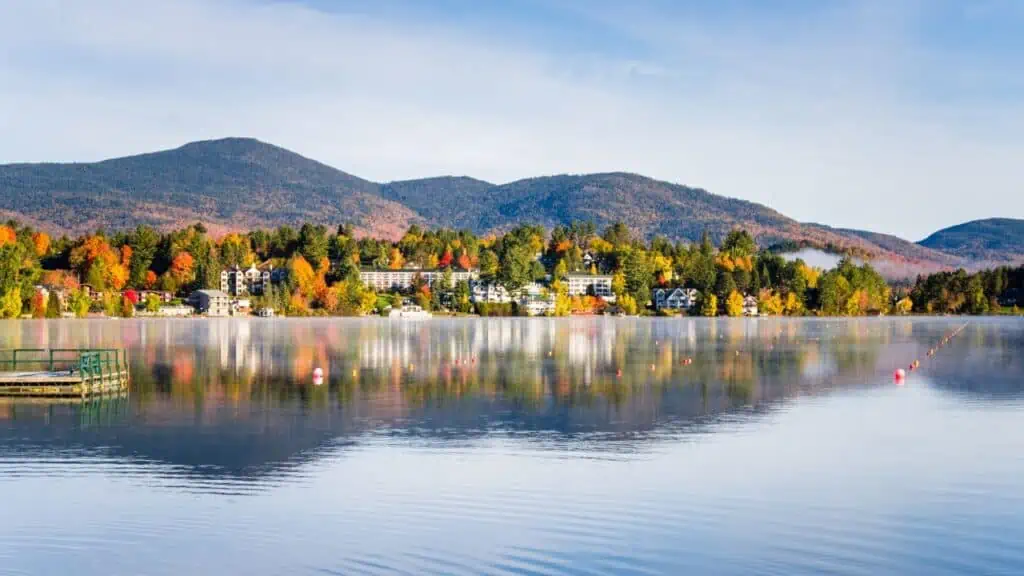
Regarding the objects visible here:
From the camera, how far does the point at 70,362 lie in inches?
2200

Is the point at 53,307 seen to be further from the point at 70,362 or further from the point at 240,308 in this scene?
the point at 70,362

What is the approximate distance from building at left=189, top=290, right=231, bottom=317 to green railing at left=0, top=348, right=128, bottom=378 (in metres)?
130

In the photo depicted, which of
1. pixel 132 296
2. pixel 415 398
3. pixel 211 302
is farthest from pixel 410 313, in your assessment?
pixel 415 398

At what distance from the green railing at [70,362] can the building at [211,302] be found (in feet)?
426

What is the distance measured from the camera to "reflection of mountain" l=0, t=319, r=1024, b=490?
2734cm

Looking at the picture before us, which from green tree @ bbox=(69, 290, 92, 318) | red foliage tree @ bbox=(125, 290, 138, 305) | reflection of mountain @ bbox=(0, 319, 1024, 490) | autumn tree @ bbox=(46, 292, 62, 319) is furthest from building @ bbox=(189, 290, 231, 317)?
reflection of mountain @ bbox=(0, 319, 1024, 490)

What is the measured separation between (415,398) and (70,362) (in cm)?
2472

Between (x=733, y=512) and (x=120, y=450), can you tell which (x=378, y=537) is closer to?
(x=733, y=512)

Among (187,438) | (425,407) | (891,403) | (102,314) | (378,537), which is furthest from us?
(102,314)

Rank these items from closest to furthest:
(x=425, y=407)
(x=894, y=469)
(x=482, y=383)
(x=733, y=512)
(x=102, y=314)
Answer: (x=733, y=512) → (x=894, y=469) → (x=425, y=407) → (x=482, y=383) → (x=102, y=314)

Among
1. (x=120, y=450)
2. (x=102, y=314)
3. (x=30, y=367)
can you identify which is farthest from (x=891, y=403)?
(x=102, y=314)

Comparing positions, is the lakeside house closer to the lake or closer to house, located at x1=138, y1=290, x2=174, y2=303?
house, located at x1=138, y1=290, x2=174, y2=303

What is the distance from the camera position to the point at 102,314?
17150 cm

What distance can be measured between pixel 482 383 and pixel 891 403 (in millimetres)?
15210
